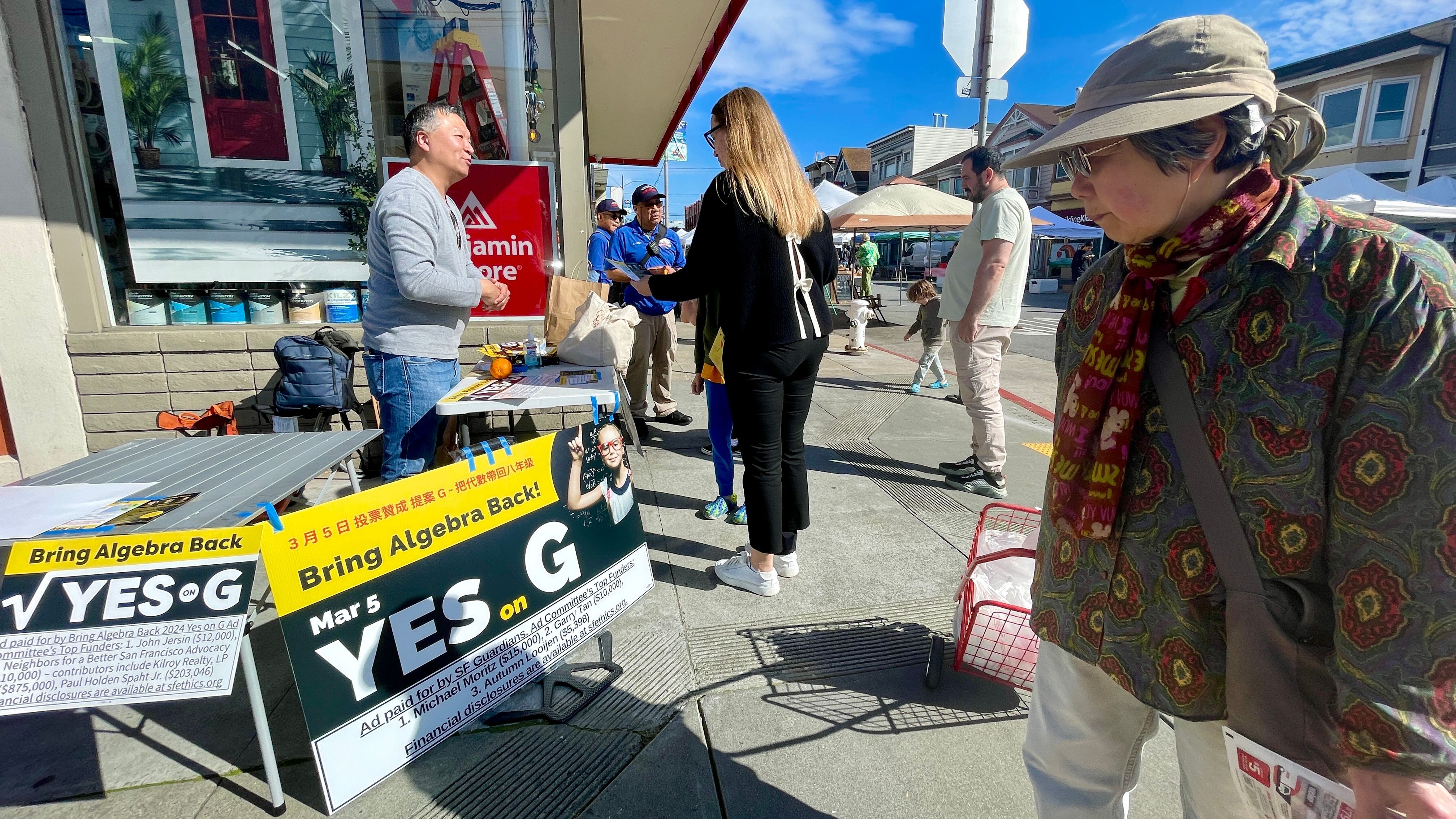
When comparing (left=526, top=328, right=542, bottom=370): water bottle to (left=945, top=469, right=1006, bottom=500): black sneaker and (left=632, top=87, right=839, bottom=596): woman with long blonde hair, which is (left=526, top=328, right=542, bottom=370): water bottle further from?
(left=945, top=469, right=1006, bottom=500): black sneaker

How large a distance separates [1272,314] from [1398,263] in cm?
14

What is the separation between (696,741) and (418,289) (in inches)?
75.7

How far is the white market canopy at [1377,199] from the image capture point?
12617 millimetres

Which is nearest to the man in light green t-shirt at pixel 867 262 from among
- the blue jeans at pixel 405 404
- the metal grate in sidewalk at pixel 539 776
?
the blue jeans at pixel 405 404

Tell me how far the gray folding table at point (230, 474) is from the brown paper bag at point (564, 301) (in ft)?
3.40

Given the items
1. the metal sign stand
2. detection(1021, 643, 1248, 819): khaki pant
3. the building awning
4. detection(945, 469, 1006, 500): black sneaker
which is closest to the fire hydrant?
the building awning

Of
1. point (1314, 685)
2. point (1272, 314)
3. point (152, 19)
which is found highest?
point (152, 19)

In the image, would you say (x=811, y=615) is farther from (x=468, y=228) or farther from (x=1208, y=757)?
(x=468, y=228)

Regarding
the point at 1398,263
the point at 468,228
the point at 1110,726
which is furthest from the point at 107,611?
the point at 468,228

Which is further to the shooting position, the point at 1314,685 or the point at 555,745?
the point at 555,745

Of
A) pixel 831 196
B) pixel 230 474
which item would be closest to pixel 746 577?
pixel 230 474

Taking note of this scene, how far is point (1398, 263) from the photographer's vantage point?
33.7 inches

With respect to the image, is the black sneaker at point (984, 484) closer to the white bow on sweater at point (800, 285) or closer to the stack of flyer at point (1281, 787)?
the white bow on sweater at point (800, 285)

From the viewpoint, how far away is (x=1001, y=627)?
2258 mm
